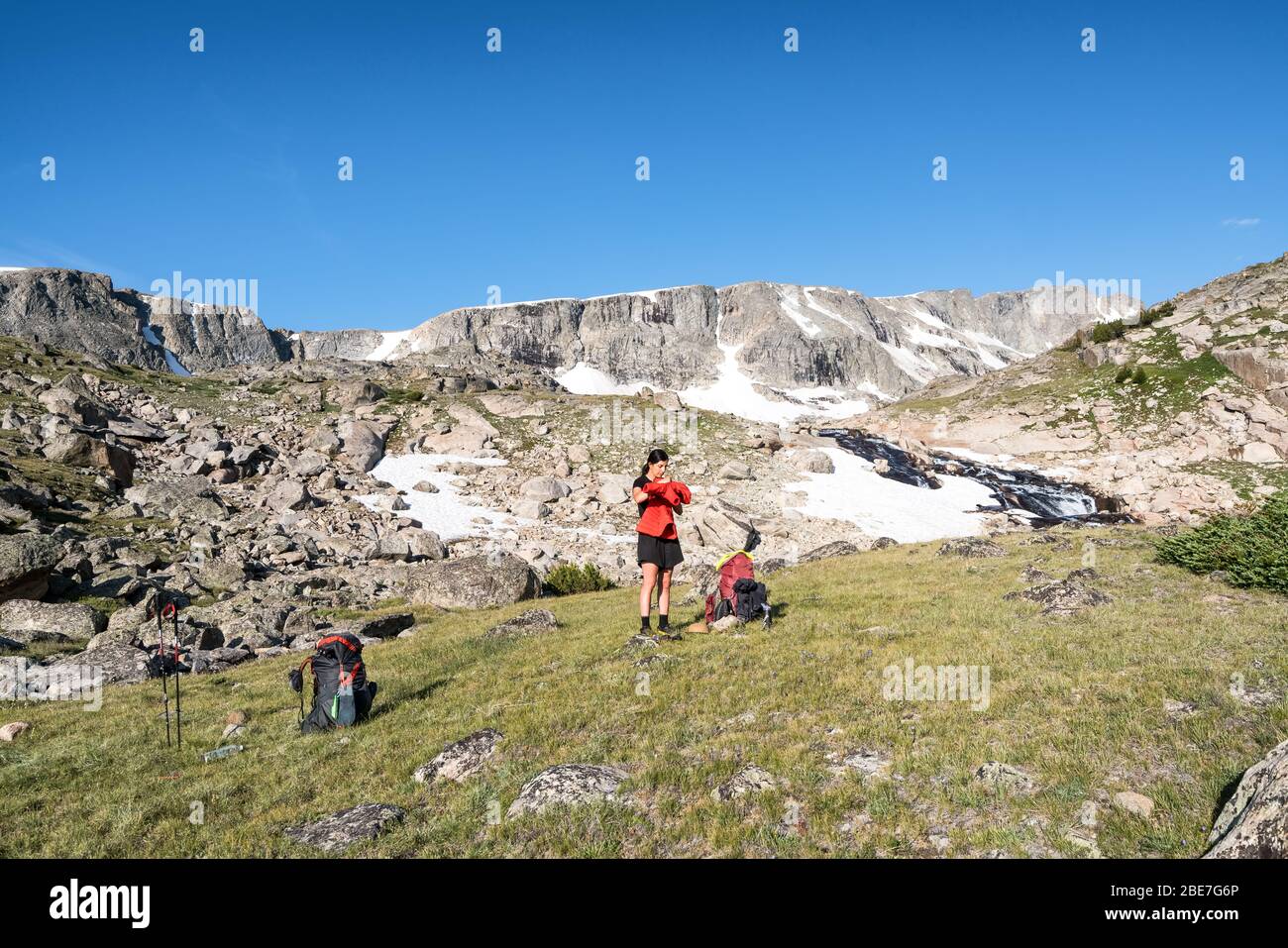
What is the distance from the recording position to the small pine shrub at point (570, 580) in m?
23.8

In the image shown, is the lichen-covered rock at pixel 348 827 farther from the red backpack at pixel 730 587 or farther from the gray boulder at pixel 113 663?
the gray boulder at pixel 113 663

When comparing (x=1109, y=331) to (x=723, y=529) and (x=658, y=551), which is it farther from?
(x=658, y=551)

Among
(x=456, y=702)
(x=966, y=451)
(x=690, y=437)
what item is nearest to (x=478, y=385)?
(x=690, y=437)

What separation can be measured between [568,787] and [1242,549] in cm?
1432

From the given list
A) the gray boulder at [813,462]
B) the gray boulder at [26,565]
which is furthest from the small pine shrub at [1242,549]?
the gray boulder at [26,565]

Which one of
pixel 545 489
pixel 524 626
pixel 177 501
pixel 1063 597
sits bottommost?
pixel 524 626

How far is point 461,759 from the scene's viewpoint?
7.65m

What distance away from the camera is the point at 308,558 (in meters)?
25.8

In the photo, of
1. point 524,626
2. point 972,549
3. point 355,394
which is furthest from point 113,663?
point 355,394

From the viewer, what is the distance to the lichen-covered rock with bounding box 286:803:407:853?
5.95 meters

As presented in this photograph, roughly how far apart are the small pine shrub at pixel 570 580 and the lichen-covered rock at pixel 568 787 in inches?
664

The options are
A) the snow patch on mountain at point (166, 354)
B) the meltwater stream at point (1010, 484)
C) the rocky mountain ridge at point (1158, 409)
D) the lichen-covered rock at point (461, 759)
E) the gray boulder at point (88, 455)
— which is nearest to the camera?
the lichen-covered rock at point (461, 759)

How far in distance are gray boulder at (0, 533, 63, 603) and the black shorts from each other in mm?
→ 18170

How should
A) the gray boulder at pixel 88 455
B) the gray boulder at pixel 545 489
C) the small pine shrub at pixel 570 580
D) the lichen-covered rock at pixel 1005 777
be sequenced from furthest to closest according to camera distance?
the gray boulder at pixel 545 489 → the gray boulder at pixel 88 455 → the small pine shrub at pixel 570 580 → the lichen-covered rock at pixel 1005 777
